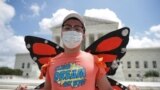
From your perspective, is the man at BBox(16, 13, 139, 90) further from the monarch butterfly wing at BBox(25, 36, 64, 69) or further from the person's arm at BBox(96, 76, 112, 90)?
the monarch butterfly wing at BBox(25, 36, 64, 69)

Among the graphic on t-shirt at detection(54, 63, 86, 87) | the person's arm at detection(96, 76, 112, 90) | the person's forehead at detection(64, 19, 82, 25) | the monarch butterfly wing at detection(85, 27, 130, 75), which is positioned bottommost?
the person's arm at detection(96, 76, 112, 90)

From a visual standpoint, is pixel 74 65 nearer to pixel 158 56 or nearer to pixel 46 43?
pixel 46 43

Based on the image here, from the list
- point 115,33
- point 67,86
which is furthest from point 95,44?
point 67,86

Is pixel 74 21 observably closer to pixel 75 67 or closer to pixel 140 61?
pixel 75 67

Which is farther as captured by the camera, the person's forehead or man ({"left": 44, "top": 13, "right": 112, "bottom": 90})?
the person's forehead

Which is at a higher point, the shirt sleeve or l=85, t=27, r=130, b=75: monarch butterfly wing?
l=85, t=27, r=130, b=75: monarch butterfly wing

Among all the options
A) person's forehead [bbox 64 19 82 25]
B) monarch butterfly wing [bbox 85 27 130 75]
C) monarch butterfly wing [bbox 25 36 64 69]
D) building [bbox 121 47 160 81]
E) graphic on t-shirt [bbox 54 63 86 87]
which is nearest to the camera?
graphic on t-shirt [bbox 54 63 86 87]

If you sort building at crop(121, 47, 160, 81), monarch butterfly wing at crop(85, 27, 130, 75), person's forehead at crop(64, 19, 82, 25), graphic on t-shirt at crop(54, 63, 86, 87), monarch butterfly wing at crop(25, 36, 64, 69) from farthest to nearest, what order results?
building at crop(121, 47, 160, 81), monarch butterfly wing at crop(25, 36, 64, 69), monarch butterfly wing at crop(85, 27, 130, 75), person's forehead at crop(64, 19, 82, 25), graphic on t-shirt at crop(54, 63, 86, 87)

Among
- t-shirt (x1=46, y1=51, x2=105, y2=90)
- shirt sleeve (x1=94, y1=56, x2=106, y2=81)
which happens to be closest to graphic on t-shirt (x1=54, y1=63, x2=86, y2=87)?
t-shirt (x1=46, y1=51, x2=105, y2=90)

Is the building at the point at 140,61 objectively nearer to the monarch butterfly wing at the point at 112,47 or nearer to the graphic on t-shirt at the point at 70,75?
the monarch butterfly wing at the point at 112,47

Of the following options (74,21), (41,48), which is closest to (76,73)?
(74,21)

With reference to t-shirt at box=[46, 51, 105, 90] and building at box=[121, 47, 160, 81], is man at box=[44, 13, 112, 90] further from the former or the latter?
building at box=[121, 47, 160, 81]

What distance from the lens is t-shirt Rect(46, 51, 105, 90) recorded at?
2.54m

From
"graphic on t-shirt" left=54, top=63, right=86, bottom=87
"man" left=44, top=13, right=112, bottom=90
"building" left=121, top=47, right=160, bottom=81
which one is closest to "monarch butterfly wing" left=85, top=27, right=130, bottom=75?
"man" left=44, top=13, right=112, bottom=90
